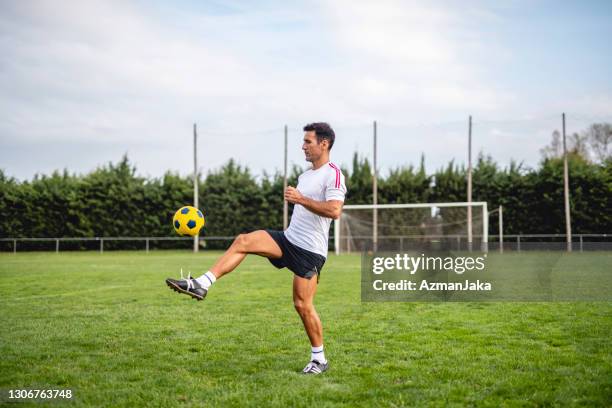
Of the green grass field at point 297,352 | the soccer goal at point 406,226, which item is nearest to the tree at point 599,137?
the soccer goal at point 406,226

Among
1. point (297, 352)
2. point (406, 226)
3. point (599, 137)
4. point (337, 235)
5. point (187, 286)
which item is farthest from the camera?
point (599, 137)

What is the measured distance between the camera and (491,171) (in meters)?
39.1

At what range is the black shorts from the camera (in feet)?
18.7

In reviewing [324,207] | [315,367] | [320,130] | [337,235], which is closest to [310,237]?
[324,207]

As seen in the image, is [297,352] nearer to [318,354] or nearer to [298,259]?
[318,354]

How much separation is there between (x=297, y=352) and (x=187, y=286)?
2.03 metres

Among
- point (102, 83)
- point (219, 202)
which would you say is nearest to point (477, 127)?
point (219, 202)

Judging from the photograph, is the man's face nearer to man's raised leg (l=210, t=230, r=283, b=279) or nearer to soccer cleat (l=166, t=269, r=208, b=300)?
man's raised leg (l=210, t=230, r=283, b=279)

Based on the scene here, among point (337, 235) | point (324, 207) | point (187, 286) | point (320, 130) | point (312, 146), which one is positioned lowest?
point (187, 286)

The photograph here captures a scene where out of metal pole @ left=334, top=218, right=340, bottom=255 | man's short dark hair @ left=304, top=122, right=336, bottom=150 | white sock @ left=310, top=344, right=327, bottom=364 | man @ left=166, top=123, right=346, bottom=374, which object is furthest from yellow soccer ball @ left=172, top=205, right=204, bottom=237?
metal pole @ left=334, top=218, right=340, bottom=255

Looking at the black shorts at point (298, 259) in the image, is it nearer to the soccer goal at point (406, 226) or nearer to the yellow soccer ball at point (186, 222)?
the yellow soccer ball at point (186, 222)

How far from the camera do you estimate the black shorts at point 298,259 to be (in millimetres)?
5691

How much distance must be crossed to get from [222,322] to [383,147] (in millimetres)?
32347

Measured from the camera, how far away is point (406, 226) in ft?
113
